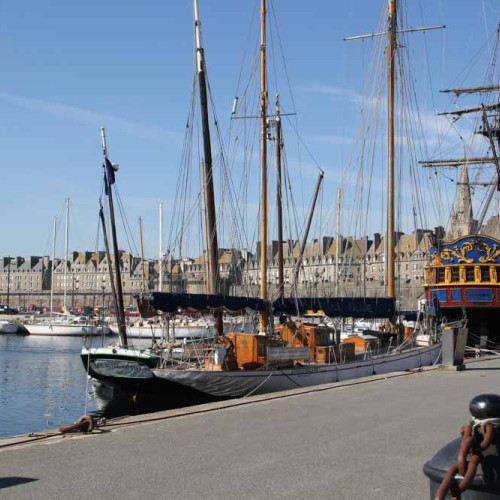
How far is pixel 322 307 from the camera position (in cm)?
3048

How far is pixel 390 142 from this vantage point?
3872cm

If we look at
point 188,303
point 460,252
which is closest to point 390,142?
point 460,252

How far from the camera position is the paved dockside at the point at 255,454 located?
9.32m

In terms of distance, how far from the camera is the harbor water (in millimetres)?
26422

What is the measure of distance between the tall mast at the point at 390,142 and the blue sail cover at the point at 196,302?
1136 centimetres

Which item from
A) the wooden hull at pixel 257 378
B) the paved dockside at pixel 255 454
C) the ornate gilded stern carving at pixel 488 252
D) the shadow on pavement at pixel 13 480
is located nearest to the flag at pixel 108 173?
the wooden hull at pixel 257 378

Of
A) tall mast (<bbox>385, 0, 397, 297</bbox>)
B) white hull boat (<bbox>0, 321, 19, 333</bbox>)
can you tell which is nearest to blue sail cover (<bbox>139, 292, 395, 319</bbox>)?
tall mast (<bbox>385, 0, 397, 297</bbox>)

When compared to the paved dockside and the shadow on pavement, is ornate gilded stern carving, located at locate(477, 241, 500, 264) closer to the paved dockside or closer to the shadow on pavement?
the paved dockside

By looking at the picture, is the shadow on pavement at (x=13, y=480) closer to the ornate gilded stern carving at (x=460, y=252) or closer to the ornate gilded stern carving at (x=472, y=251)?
the ornate gilded stern carving at (x=472, y=251)

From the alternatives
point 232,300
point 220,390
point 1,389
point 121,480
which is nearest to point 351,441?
point 121,480

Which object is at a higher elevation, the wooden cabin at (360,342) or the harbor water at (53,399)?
the wooden cabin at (360,342)

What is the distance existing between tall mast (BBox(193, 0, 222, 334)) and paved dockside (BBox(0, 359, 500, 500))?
38.9 ft

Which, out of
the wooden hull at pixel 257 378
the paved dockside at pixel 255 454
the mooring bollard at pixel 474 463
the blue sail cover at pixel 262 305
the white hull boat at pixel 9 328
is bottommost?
the white hull boat at pixel 9 328

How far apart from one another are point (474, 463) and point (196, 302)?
20971 millimetres
